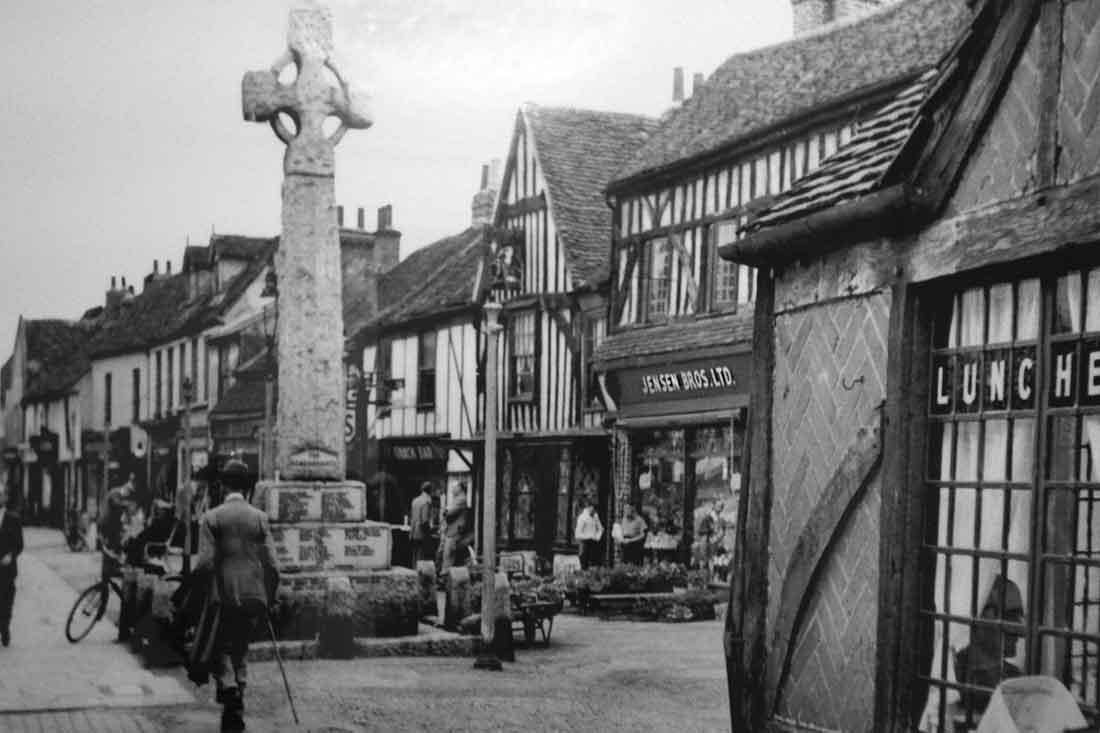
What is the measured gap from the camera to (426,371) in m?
29.2

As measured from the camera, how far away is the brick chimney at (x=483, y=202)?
34.4 m

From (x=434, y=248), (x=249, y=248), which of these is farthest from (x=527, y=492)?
(x=249, y=248)

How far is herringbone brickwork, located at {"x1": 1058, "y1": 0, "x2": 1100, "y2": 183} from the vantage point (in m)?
5.78

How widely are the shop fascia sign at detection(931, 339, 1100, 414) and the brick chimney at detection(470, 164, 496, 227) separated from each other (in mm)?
28059

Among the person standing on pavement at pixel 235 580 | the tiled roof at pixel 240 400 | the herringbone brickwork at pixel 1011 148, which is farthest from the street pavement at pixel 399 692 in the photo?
the tiled roof at pixel 240 400

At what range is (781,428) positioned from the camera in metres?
7.72

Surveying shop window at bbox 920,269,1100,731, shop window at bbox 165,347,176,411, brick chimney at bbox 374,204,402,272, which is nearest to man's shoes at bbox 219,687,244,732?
shop window at bbox 920,269,1100,731

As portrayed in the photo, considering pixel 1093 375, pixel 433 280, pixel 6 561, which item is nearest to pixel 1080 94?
pixel 1093 375

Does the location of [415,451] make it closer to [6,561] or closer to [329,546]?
[6,561]

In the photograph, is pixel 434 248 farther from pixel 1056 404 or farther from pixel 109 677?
pixel 1056 404

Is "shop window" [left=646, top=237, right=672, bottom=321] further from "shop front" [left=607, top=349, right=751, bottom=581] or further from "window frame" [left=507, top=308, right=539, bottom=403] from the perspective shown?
"window frame" [left=507, top=308, right=539, bottom=403]

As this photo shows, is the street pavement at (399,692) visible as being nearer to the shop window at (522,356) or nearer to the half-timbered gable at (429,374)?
the shop window at (522,356)

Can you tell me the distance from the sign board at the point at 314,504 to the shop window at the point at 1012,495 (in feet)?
25.6

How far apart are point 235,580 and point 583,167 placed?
1672 cm
